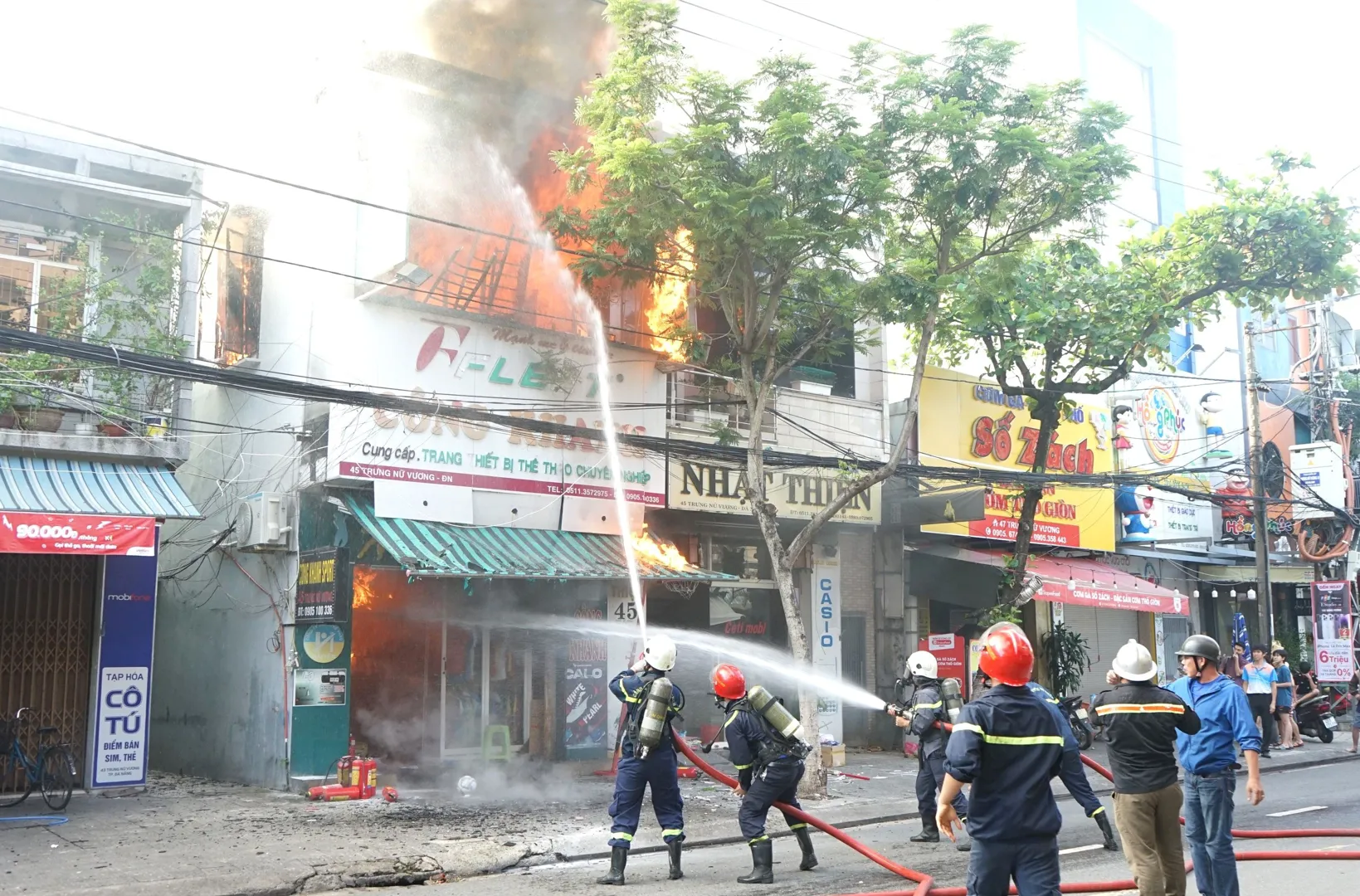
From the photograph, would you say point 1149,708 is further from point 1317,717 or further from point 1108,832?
point 1317,717

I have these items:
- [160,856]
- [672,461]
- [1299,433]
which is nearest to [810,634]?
[672,461]

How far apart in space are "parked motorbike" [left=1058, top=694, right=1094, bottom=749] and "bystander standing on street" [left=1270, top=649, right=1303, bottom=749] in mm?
2967

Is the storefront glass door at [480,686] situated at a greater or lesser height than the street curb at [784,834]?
greater

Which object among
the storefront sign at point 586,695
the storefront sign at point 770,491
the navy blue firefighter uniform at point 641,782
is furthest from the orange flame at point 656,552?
the navy blue firefighter uniform at point 641,782

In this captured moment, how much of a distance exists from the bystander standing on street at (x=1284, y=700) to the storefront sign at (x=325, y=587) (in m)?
14.5

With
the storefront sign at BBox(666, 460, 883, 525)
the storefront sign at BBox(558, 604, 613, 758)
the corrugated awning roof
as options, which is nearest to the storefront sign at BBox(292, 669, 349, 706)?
the corrugated awning roof

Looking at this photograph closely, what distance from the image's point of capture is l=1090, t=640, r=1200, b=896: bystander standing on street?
6871 millimetres

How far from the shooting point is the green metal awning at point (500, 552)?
Answer: 1355 centimetres

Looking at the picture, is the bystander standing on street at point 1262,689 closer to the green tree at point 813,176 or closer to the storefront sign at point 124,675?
the green tree at point 813,176

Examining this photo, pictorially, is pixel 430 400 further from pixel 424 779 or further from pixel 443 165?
pixel 424 779

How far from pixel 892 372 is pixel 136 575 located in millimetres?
11565

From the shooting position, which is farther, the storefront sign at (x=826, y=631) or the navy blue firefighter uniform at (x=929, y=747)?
the storefront sign at (x=826, y=631)

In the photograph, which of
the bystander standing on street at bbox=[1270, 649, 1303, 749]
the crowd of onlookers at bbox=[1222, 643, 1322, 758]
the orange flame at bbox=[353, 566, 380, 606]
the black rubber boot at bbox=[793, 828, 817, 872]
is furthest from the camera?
the bystander standing on street at bbox=[1270, 649, 1303, 749]

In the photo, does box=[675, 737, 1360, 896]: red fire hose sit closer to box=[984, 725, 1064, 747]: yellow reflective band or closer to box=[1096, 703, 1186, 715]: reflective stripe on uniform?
box=[1096, 703, 1186, 715]: reflective stripe on uniform
